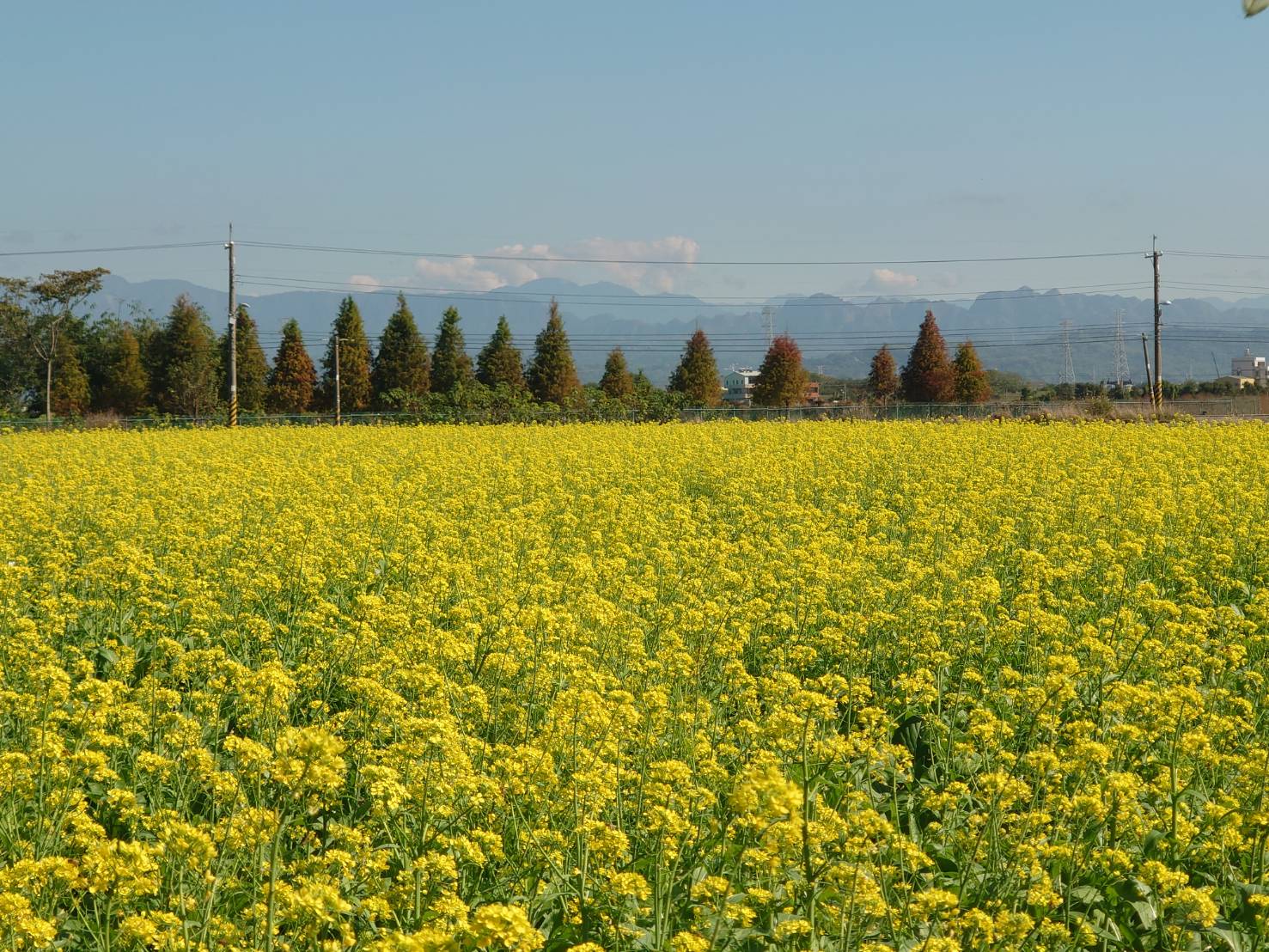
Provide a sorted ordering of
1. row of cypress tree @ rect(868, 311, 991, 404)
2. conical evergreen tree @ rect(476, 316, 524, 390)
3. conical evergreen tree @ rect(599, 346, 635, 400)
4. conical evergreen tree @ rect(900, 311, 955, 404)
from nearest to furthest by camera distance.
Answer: conical evergreen tree @ rect(599, 346, 635, 400) → conical evergreen tree @ rect(476, 316, 524, 390) → row of cypress tree @ rect(868, 311, 991, 404) → conical evergreen tree @ rect(900, 311, 955, 404)

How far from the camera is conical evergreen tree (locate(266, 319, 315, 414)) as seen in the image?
5231 cm

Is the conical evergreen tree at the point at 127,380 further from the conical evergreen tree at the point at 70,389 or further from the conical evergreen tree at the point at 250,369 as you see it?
the conical evergreen tree at the point at 250,369

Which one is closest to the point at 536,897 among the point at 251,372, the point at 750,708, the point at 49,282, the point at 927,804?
the point at 927,804

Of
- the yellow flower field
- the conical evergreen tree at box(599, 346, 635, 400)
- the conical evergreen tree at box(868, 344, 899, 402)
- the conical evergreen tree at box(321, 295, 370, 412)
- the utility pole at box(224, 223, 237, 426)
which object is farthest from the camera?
the conical evergreen tree at box(868, 344, 899, 402)

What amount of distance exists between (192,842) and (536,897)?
1.20m

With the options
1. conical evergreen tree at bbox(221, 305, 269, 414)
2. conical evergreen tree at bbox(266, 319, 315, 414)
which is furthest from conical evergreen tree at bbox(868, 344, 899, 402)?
conical evergreen tree at bbox(221, 305, 269, 414)

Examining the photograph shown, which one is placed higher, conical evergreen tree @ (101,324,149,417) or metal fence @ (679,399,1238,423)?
conical evergreen tree @ (101,324,149,417)

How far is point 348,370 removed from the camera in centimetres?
5412

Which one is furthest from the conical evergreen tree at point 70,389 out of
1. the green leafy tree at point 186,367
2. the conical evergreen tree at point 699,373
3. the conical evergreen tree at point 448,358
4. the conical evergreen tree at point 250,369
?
the conical evergreen tree at point 699,373

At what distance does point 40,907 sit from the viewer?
11.9ft

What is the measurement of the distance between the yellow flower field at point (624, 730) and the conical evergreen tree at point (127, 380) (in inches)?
1677

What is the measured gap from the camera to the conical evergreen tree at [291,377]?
172 ft

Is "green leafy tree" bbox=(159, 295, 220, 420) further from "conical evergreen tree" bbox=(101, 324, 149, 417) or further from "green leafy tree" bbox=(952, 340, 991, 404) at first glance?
"green leafy tree" bbox=(952, 340, 991, 404)

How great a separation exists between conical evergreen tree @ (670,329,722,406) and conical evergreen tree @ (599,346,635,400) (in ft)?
8.69
